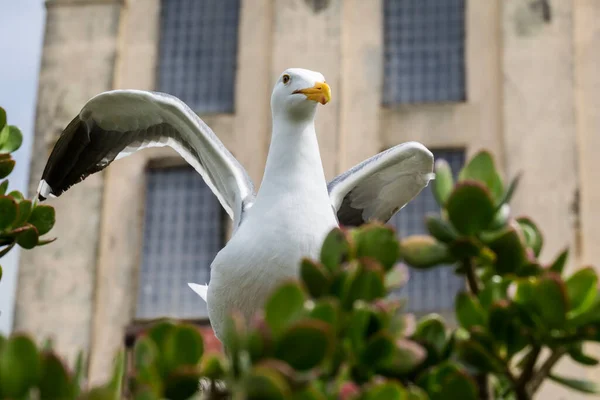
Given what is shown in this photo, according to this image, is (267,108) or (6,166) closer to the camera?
(6,166)

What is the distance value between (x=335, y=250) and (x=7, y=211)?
2.11 m

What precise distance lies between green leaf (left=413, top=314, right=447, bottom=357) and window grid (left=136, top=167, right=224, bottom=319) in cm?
2167

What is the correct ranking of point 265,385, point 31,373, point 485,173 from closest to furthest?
point 265,385 < point 31,373 < point 485,173

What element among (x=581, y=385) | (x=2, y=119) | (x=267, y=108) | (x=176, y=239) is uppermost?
(x=267, y=108)

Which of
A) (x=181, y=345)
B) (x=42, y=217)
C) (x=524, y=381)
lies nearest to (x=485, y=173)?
(x=524, y=381)

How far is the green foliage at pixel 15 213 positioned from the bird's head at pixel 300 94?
184cm

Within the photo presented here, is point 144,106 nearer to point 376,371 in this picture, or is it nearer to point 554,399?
point 376,371

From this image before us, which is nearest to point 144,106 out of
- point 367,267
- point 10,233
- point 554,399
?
point 10,233

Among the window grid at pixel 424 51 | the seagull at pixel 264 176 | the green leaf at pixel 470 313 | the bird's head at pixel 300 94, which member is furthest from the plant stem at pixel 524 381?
the window grid at pixel 424 51

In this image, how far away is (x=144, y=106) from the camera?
8.33 metres

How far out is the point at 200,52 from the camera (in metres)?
27.0

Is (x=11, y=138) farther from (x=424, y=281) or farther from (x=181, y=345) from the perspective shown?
(x=424, y=281)

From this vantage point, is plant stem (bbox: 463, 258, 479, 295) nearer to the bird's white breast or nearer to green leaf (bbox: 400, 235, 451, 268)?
green leaf (bbox: 400, 235, 451, 268)

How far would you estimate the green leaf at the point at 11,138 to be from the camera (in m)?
5.84
